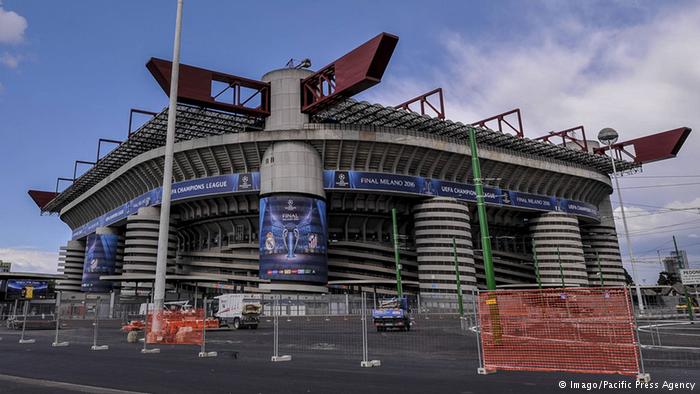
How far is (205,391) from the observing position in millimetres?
8797

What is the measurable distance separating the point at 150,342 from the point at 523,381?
15994 mm

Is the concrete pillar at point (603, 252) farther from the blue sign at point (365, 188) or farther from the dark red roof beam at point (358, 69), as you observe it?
the dark red roof beam at point (358, 69)

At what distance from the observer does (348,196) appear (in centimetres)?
6756

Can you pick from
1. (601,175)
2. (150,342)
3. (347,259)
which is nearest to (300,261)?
(347,259)

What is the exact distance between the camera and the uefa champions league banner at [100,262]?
260 feet

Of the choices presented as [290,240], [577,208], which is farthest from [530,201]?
[290,240]

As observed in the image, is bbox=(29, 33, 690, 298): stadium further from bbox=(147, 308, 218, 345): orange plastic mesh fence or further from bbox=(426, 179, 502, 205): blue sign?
bbox=(147, 308, 218, 345): orange plastic mesh fence

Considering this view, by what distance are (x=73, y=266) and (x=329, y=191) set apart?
69.0m

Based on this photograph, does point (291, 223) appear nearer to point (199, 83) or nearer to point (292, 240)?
point (292, 240)

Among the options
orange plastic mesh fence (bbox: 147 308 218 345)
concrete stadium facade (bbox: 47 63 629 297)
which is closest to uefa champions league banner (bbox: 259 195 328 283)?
concrete stadium facade (bbox: 47 63 629 297)

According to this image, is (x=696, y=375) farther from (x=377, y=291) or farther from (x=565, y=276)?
(x=565, y=276)

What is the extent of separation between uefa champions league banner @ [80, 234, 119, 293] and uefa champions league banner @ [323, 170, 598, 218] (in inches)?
1733

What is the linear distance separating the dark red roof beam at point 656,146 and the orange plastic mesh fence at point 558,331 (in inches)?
3155

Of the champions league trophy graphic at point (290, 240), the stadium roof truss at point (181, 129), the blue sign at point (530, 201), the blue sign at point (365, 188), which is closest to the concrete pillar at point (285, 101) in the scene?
the stadium roof truss at point (181, 129)
